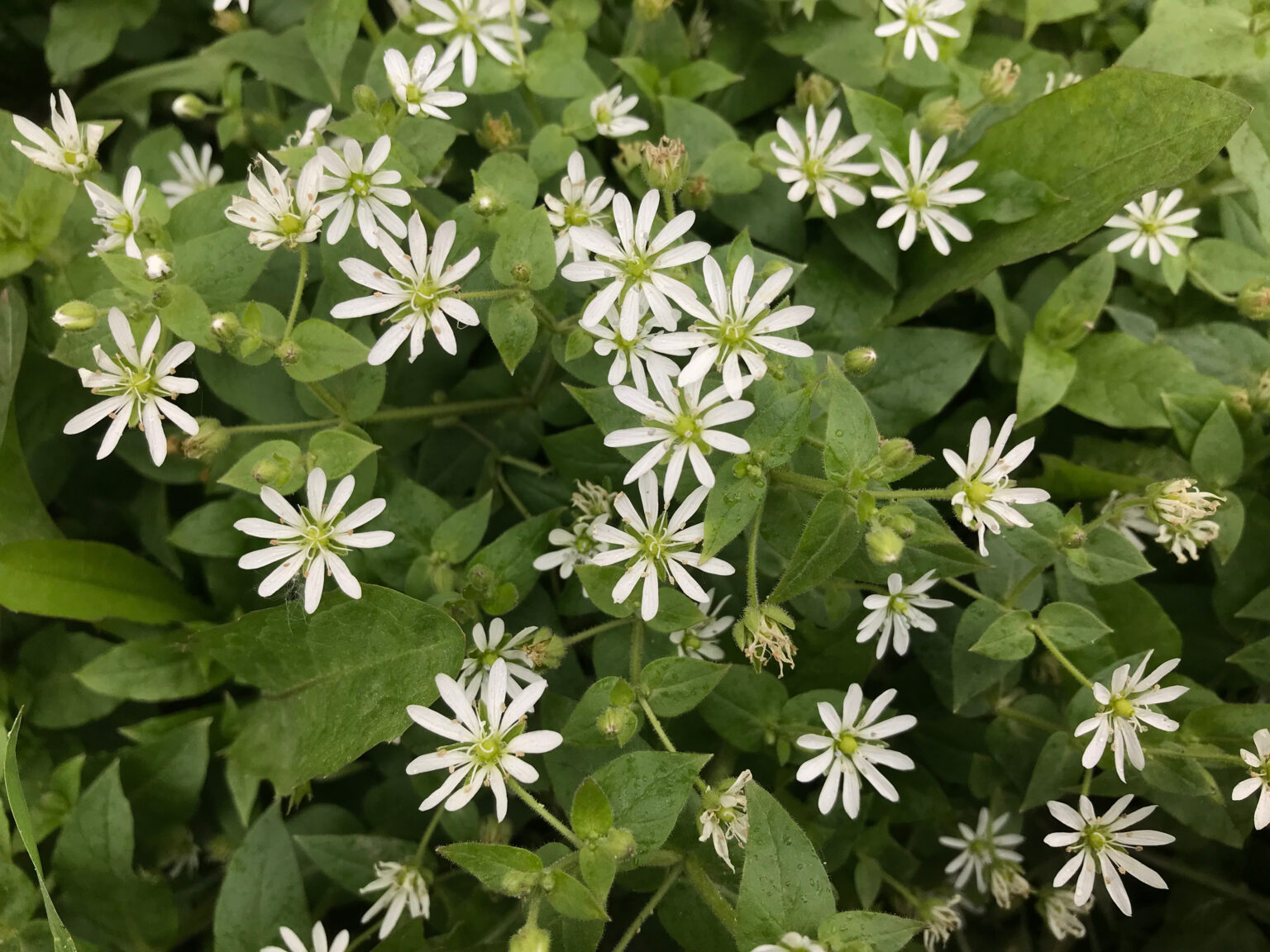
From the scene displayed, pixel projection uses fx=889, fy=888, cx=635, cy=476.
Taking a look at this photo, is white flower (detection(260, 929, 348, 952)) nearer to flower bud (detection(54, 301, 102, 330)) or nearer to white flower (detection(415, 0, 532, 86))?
flower bud (detection(54, 301, 102, 330))

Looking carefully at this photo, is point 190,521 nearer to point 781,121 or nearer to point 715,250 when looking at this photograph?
point 715,250

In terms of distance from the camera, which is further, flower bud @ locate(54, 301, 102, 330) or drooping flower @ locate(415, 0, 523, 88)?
drooping flower @ locate(415, 0, 523, 88)

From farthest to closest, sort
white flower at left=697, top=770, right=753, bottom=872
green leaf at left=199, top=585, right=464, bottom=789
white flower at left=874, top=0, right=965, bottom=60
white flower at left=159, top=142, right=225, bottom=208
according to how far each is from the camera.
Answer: white flower at left=159, top=142, right=225, bottom=208 < white flower at left=874, top=0, right=965, bottom=60 < green leaf at left=199, top=585, right=464, bottom=789 < white flower at left=697, top=770, right=753, bottom=872

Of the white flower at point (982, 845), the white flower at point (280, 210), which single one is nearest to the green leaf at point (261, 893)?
the white flower at point (280, 210)

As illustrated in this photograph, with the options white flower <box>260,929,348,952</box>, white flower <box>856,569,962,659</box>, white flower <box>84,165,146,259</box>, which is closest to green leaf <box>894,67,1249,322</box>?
white flower <box>856,569,962,659</box>

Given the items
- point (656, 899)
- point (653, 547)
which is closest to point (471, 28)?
point (653, 547)

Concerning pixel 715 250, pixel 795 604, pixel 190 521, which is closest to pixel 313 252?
pixel 190 521
